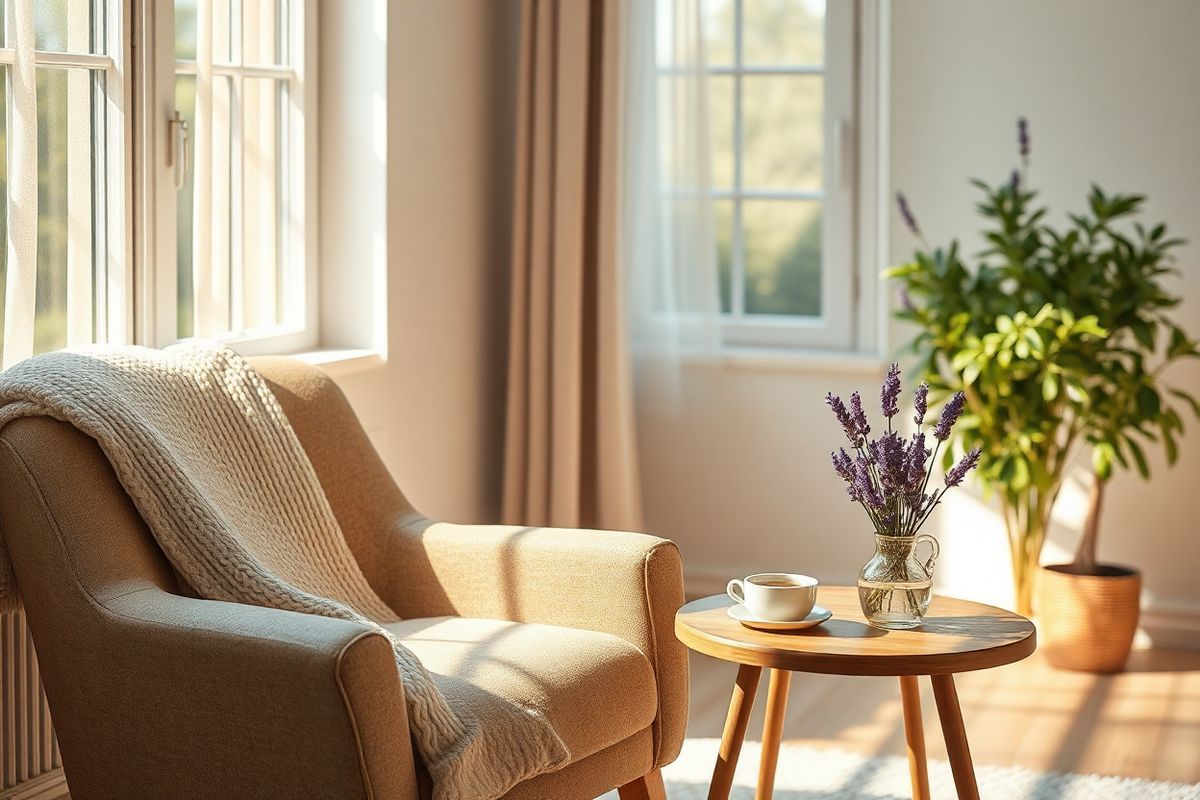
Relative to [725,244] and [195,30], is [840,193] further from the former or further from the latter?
[195,30]

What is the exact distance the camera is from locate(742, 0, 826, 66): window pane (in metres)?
4.33

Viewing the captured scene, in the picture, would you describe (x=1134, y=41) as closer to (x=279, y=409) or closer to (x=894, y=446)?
(x=894, y=446)

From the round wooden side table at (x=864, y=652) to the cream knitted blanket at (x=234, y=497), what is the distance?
29 centimetres

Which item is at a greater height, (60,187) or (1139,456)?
(60,187)

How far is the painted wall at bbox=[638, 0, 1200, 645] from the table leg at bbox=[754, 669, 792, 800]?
184cm

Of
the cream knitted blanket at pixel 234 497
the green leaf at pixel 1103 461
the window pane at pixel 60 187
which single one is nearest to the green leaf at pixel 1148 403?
the green leaf at pixel 1103 461

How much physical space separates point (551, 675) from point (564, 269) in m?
1.98

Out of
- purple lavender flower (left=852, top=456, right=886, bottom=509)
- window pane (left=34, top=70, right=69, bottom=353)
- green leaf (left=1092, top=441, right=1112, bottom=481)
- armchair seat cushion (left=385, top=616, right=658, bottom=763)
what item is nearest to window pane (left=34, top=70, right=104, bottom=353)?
window pane (left=34, top=70, right=69, bottom=353)

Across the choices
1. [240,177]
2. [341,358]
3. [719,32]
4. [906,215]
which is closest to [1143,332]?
[906,215]

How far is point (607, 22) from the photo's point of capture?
4004 millimetres

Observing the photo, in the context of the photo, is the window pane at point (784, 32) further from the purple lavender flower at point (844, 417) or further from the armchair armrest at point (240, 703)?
the armchair armrest at point (240, 703)

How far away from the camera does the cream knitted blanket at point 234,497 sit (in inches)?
80.3

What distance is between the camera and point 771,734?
2475mm

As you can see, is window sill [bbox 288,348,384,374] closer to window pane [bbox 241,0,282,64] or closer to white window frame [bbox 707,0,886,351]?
window pane [bbox 241,0,282,64]
